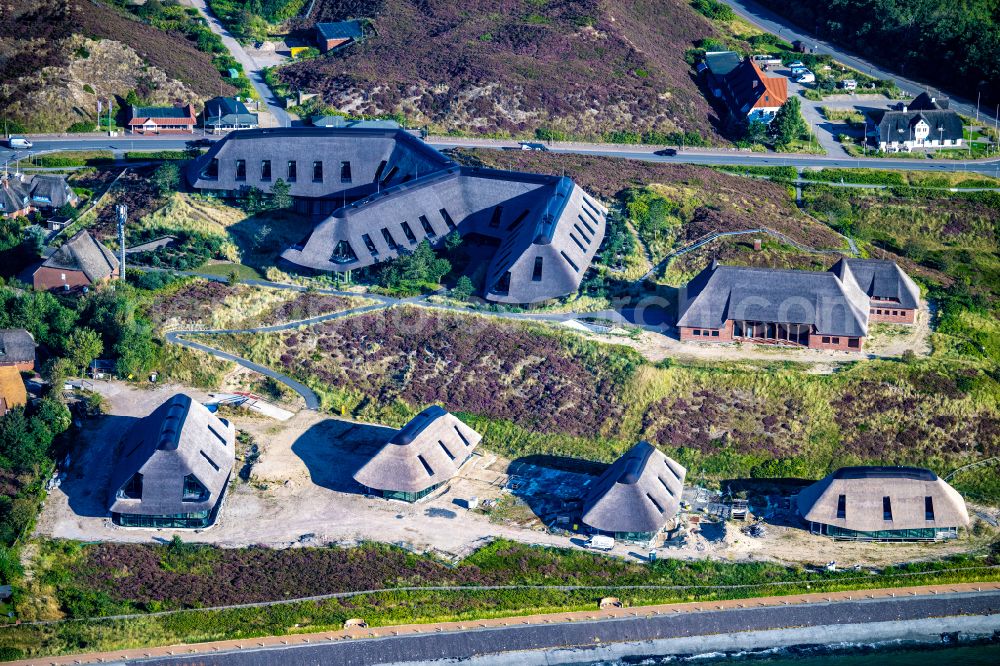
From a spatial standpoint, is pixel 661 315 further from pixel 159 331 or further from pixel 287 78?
pixel 287 78

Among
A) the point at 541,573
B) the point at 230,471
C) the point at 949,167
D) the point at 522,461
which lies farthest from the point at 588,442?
the point at 949,167

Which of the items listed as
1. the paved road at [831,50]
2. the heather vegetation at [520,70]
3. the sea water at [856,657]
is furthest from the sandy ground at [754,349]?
the paved road at [831,50]

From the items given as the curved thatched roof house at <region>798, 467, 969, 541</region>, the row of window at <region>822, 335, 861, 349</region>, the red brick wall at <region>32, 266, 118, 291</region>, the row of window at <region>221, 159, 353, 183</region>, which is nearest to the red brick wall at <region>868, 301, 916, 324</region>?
the row of window at <region>822, 335, 861, 349</region>

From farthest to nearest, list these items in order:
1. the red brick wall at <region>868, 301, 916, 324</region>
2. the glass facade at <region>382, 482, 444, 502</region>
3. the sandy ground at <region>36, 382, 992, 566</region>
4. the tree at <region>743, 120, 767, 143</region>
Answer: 1. the tree at <region>743, 120, 767, 143</region>
2. the red brick wall at <region>868, 301, 916, 324</region>
3. the glass facade at <region>382, 482, 444, 502</region>
4. the sandy ground at <region>36, 382, 992, 566</region>

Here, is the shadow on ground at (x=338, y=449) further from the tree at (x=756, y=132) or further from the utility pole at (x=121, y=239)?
the tree at (x=756, y=132)

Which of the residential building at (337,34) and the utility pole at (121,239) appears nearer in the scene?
the utility pole at (121,239)

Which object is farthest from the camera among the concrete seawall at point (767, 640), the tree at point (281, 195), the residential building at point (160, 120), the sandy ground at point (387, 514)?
the residential building at point (160, 120)

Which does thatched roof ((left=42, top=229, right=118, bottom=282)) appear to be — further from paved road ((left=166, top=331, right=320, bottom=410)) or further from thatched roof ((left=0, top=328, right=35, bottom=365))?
thatched roof ((left=0, top=328, right=35, bottom=365))
